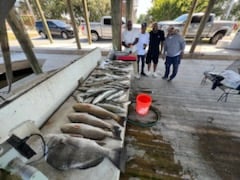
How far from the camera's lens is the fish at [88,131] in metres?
1.45

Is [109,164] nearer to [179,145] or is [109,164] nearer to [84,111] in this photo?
[84,111]

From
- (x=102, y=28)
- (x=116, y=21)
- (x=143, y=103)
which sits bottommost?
(x=102, y=28)

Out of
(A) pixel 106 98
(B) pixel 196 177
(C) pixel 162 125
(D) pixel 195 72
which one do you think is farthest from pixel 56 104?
(D) pixel 195 72

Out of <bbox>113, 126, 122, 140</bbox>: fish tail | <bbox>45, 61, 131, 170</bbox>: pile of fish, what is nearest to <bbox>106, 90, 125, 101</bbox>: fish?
<bbox>45, 61, 131, 170</bbox>: pile of fish

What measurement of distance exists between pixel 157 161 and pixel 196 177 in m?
0.41

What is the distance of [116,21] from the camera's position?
457cm

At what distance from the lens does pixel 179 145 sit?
199cm

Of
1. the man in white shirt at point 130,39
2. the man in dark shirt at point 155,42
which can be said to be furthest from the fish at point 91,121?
the man in dark shirt at point 155,42

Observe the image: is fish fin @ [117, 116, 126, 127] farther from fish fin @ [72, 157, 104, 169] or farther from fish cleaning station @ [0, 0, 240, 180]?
fish fin @ [72, 157, 104, 169]

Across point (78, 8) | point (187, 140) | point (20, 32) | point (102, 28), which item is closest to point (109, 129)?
point (187, 140)

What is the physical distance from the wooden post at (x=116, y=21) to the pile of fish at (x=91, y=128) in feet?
8.45

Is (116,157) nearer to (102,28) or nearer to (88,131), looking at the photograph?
(88,131)

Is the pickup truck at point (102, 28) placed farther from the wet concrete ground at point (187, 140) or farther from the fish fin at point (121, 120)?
the fish fin at point (121, 120)

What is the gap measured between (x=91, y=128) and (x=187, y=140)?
1.35 metres
